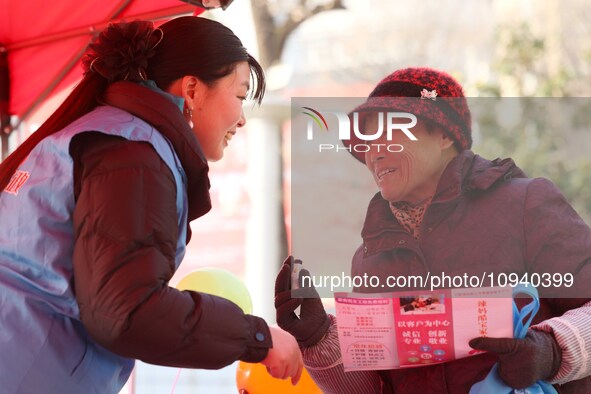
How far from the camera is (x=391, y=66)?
33.6 feet

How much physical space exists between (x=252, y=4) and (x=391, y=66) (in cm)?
326

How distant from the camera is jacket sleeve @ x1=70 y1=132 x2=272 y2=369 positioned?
1.46m

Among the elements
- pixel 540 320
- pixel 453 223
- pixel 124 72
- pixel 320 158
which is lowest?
pixel 540 320

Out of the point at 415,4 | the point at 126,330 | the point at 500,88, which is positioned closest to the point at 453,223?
the point at 126,330

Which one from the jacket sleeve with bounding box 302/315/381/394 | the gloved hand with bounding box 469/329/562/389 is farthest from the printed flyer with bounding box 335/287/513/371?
the jacket sleeve with bounding box 302/315/381/394

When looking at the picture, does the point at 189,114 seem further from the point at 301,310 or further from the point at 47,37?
the point at 47,37

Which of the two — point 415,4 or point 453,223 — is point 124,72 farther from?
point 415,4

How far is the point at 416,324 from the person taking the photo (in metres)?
1.68

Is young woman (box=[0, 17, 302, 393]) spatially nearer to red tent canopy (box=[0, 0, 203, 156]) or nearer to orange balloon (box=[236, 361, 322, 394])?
orange balloon (box=[236, 361, 322, 394])

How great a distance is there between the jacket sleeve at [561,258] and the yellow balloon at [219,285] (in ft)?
4.48

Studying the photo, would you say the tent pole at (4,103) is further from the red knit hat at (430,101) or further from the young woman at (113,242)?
the red knit hat at (430,101)

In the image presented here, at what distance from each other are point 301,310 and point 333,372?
0.17 meters

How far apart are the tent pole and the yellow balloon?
1.63 metres

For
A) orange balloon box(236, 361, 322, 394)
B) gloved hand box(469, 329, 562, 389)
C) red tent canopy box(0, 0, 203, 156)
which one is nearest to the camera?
gloved hand box(469, 329, 562, 389)
